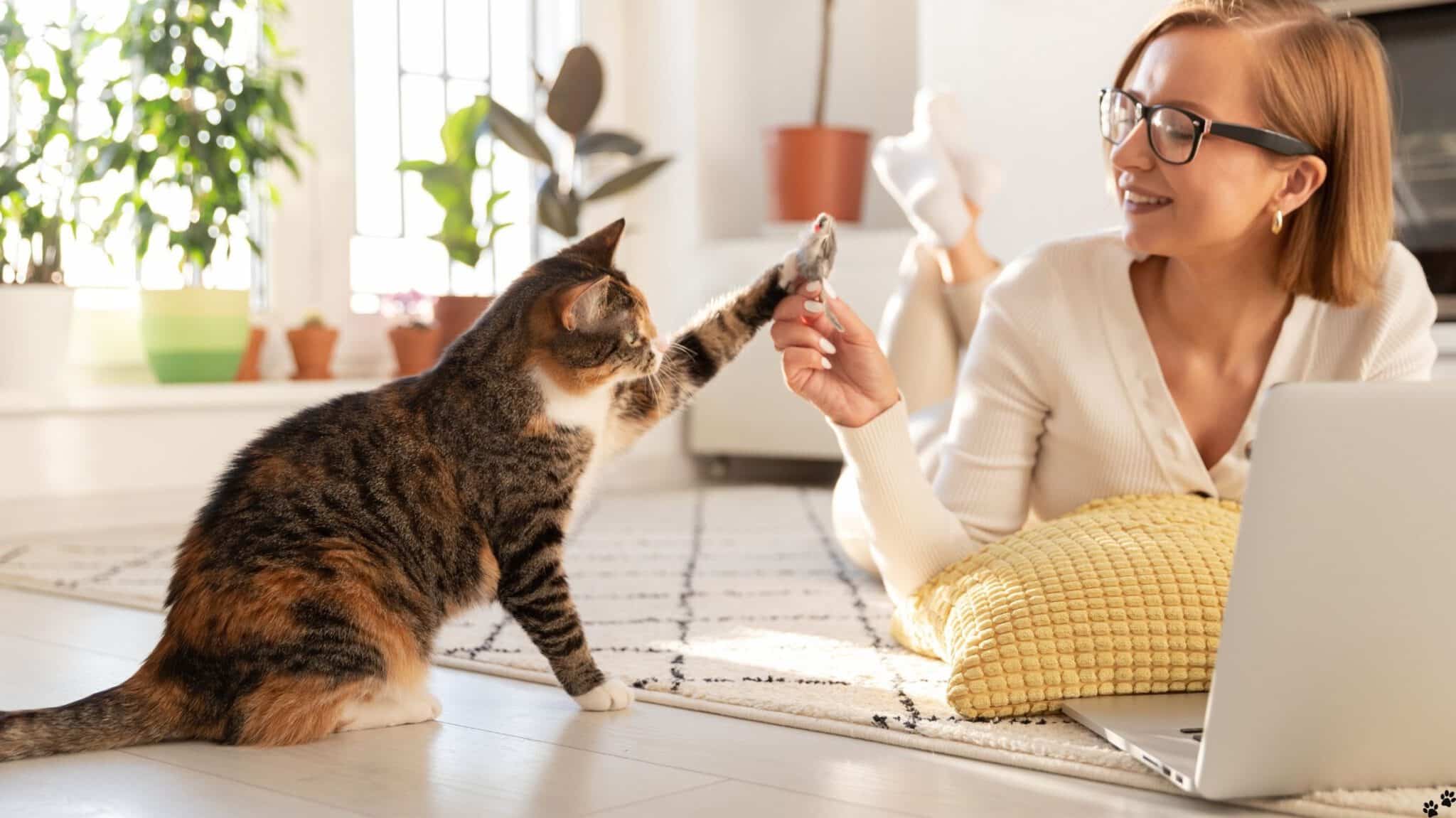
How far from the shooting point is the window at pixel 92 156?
3.50 m

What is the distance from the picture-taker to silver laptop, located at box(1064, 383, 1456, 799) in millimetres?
1043

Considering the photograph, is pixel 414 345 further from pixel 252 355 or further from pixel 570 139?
pixel 570 139

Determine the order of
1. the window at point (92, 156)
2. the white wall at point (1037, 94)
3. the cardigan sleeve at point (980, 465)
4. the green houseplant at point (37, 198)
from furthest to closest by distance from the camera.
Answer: the white wall at point (1037, 94) < the window at point (92, 156) < the green houseplant at point (37, 198) < the cardigan sleeve at point (980, 465)

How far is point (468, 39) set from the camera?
4.63m

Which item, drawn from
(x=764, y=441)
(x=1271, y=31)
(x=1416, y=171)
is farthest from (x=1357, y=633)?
(x=764, y=441)

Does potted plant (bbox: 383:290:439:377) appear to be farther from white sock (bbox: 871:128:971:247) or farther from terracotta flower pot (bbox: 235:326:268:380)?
white sock (bbox: 871:128:971:247)

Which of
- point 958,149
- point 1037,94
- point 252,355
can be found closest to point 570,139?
point 252,355

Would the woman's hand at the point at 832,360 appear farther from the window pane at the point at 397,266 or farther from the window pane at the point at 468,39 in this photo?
the window pane at the point at 468,39

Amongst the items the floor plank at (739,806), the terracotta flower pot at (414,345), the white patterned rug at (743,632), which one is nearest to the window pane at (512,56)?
the terracotta flower pot at (414,345)

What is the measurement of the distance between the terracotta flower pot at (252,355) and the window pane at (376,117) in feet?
1.68

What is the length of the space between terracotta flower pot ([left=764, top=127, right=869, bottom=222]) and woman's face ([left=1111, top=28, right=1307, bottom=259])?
109 inches

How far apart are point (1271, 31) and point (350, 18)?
3.25 m

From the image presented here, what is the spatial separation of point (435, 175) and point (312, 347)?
610 mm

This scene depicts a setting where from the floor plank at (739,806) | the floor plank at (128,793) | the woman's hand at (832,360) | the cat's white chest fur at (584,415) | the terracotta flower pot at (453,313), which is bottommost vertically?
the floor plank at (128,793)
